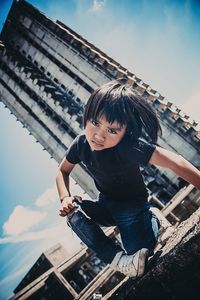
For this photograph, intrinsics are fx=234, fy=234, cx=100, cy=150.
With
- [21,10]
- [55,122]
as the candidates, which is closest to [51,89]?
[55,122]

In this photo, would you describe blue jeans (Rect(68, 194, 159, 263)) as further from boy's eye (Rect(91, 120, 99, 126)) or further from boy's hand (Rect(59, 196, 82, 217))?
boy's eye (Rect(91, 120, 99, 126))

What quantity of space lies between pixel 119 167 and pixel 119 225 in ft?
2.51

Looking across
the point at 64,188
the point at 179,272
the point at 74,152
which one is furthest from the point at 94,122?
the point at 179,272

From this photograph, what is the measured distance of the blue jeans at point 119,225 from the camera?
281cm

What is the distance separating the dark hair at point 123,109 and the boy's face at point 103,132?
0.16ft

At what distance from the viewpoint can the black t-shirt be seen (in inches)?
112

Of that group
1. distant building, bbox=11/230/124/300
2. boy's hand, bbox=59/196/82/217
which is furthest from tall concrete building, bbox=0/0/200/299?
boy's hand, bbox=59/196/82/217

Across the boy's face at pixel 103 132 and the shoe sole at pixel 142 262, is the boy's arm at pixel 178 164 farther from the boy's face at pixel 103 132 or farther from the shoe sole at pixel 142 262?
the shoe sole at pixel 142 262

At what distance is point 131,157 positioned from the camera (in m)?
2.86

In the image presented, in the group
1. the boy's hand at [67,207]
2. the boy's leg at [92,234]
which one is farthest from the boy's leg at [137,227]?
the boy's hand at [67,207]

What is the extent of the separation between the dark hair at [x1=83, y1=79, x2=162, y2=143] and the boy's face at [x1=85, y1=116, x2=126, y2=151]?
5 centimetres

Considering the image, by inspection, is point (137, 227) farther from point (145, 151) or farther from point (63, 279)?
point (63, 279)

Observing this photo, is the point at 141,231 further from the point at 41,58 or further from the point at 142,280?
the point at 41,58

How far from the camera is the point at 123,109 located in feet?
8.86
